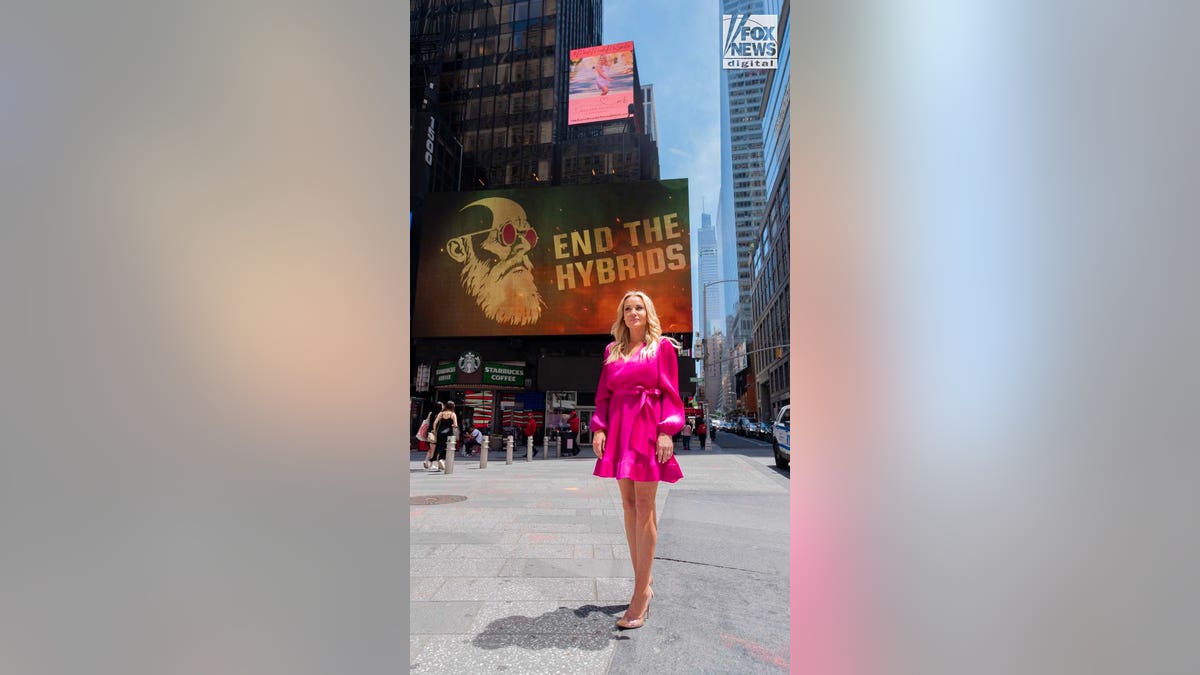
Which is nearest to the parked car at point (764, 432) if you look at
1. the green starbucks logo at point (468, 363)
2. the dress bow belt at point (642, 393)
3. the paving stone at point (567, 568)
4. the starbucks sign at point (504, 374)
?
the starbucks sign at point (504, 374)

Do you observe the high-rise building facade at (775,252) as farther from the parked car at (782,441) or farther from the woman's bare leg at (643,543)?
the woman's bare leg at (643,543)

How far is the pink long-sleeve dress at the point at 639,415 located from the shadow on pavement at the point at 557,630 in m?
0.78

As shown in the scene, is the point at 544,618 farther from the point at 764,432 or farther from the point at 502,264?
the point at 764,432

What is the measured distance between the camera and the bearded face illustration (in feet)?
94.1

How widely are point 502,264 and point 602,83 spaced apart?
11322mm

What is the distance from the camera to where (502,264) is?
96.3 ft

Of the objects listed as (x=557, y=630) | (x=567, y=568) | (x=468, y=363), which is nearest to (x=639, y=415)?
(x=557, y=630)
